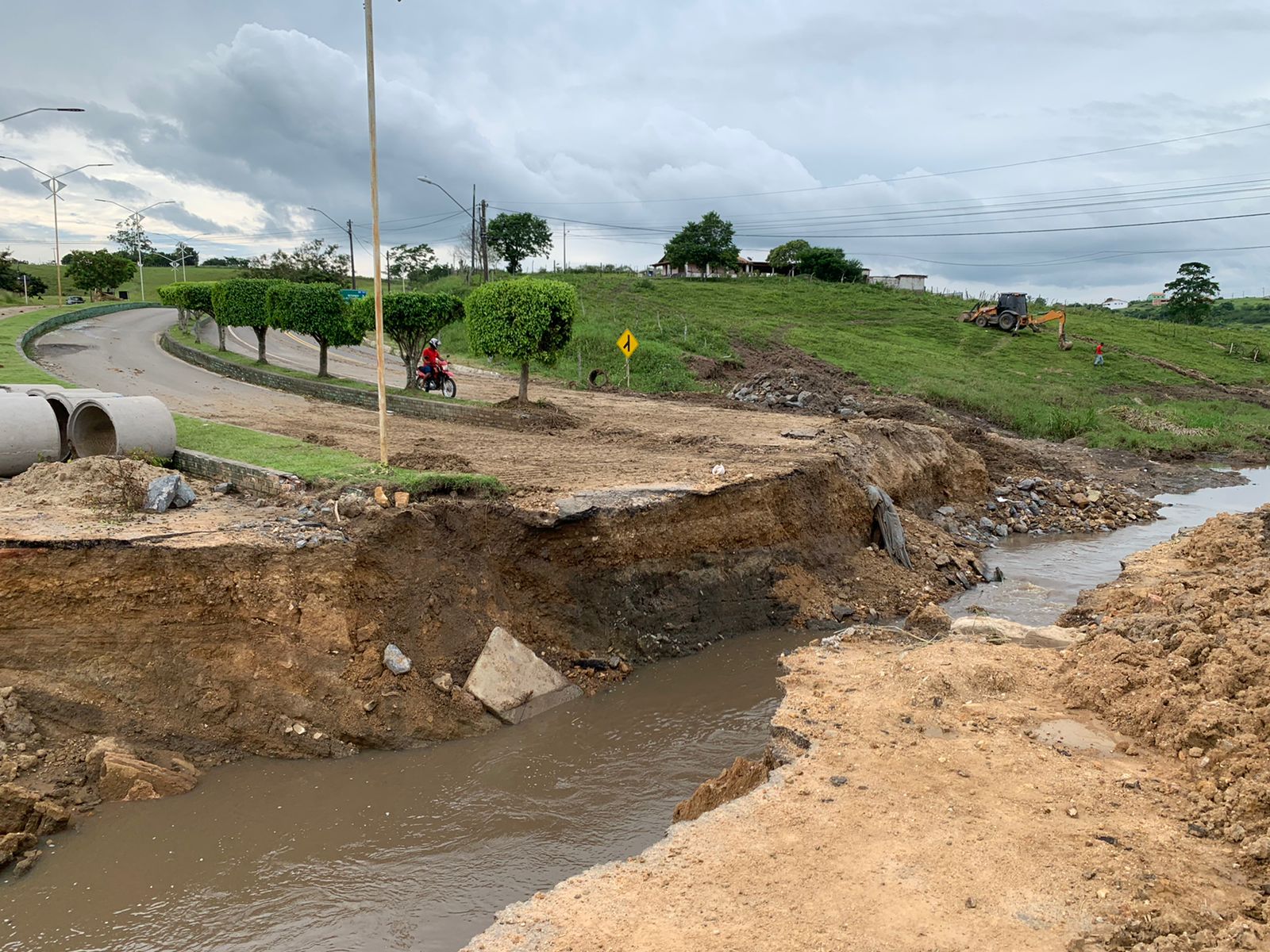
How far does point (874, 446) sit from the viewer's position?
17625mm

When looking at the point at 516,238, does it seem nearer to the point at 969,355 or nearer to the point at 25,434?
the point at 969,355

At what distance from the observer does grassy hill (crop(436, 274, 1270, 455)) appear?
1132 inches

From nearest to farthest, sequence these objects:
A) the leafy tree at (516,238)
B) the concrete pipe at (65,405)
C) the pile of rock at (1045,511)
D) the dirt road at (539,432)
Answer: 1. the concrete pipe at (65,405)
2. the dirt road at (539,432)
3. the pile of rock at (1045,511)
4. the leafy tree at (516,238)

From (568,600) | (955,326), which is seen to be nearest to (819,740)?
(568,600)

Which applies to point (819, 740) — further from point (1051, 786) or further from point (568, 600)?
point (568, 600)

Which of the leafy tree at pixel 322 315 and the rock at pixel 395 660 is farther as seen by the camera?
the leafy tree at pixel 322 315

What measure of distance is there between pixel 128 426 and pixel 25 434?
1.30 metres

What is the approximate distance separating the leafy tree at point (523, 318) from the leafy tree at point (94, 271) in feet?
193

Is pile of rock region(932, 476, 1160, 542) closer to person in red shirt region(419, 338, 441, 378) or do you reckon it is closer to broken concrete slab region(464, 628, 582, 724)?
broken concrete slab region(464, 628, 582, 724)

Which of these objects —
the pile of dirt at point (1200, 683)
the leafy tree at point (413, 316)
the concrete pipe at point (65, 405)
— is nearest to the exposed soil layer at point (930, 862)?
the pile of dirt at point (1200, 683)

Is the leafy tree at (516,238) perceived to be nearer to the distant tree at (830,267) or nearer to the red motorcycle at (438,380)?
the distant tree at (830,267)

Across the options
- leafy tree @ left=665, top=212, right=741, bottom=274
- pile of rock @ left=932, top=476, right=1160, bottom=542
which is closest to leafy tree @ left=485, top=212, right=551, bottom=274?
leafy tree @ left=665, top=212, right=741, bottom=274

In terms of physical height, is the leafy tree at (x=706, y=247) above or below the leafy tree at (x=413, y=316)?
above

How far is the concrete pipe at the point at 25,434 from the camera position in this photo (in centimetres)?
1164
